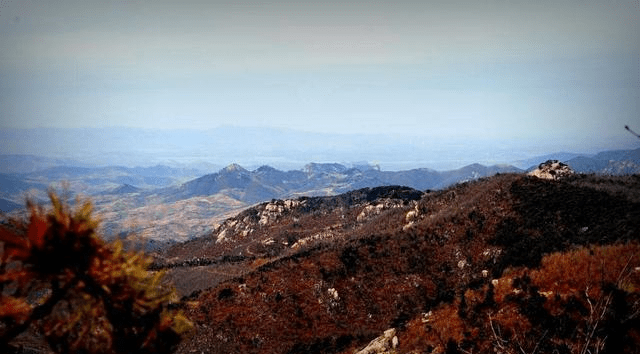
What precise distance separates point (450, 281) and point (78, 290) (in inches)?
1284

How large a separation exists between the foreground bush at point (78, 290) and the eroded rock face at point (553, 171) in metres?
62.8

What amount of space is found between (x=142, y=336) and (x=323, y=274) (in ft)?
109

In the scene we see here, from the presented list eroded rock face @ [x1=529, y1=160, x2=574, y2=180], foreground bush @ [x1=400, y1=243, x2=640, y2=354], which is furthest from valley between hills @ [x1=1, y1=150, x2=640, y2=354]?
eroded rock face @ [x1=529, y1=160, x2=574, y2=180]

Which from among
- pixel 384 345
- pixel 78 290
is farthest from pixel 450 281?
pixel 78 290

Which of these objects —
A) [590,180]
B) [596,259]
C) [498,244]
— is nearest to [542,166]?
[590,180]

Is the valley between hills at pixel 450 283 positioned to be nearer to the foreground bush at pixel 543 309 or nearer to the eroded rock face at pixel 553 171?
the foreground bush at pixel 543 309

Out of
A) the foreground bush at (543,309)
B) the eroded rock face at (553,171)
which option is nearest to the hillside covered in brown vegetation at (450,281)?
the foreground bush at (543,309)

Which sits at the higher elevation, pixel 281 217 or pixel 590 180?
pixel 590 180

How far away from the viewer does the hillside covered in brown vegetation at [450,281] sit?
62.7ft

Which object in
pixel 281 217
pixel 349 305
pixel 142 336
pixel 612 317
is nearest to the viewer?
pixel 142 336

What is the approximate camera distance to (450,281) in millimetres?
33938

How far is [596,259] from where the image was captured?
815 inches

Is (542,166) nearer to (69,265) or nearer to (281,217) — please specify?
(281,217)

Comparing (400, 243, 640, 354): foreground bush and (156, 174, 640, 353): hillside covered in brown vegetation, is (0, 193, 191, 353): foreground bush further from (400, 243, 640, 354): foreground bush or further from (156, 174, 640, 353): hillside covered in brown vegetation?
(156, 174, 640, 353): hillside covered in brown vegetation
